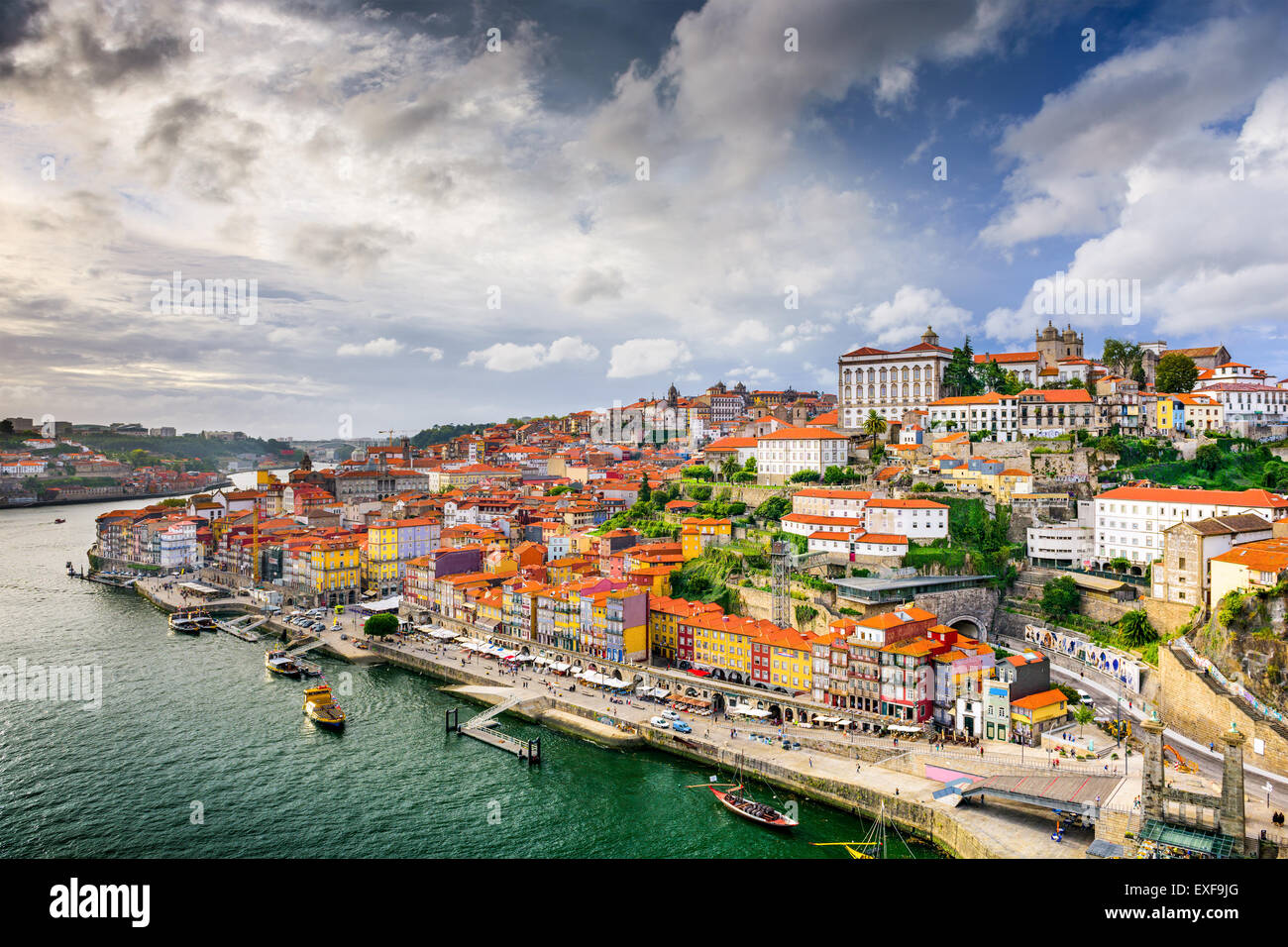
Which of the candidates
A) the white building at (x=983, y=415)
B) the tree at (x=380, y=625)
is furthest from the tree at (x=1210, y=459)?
the tree at (x=380, y=625)

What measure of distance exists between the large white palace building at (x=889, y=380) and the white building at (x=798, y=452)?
14.9 feet

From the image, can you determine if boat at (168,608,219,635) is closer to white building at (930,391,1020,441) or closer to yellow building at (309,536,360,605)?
yellow building at (309,536,360,605)

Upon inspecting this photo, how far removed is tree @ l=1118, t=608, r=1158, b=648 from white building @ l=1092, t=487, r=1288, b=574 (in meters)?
2.45

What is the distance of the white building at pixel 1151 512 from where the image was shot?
58.4 feet

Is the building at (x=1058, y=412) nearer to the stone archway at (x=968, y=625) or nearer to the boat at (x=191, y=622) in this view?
the stone archway at (x=968, y=625)

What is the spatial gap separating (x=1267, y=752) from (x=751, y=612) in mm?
11199

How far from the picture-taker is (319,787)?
540 inches

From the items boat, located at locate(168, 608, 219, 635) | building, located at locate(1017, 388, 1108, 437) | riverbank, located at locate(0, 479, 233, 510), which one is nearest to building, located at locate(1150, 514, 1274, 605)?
building, located at locate(1017, 388, 1108, 437)

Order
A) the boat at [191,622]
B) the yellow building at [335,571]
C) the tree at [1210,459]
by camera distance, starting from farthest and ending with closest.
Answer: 1. the yellow building at [335,571]
2. the boat at [191,622]
3. the tree at [1210,459]

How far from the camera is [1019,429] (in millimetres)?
26484

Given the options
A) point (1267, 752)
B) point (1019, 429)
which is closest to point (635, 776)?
point (1267, 752)

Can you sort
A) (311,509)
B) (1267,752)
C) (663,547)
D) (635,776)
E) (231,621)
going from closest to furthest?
(1267,752)
(635,776)
(663,547)
(231,621)
(311,509)
